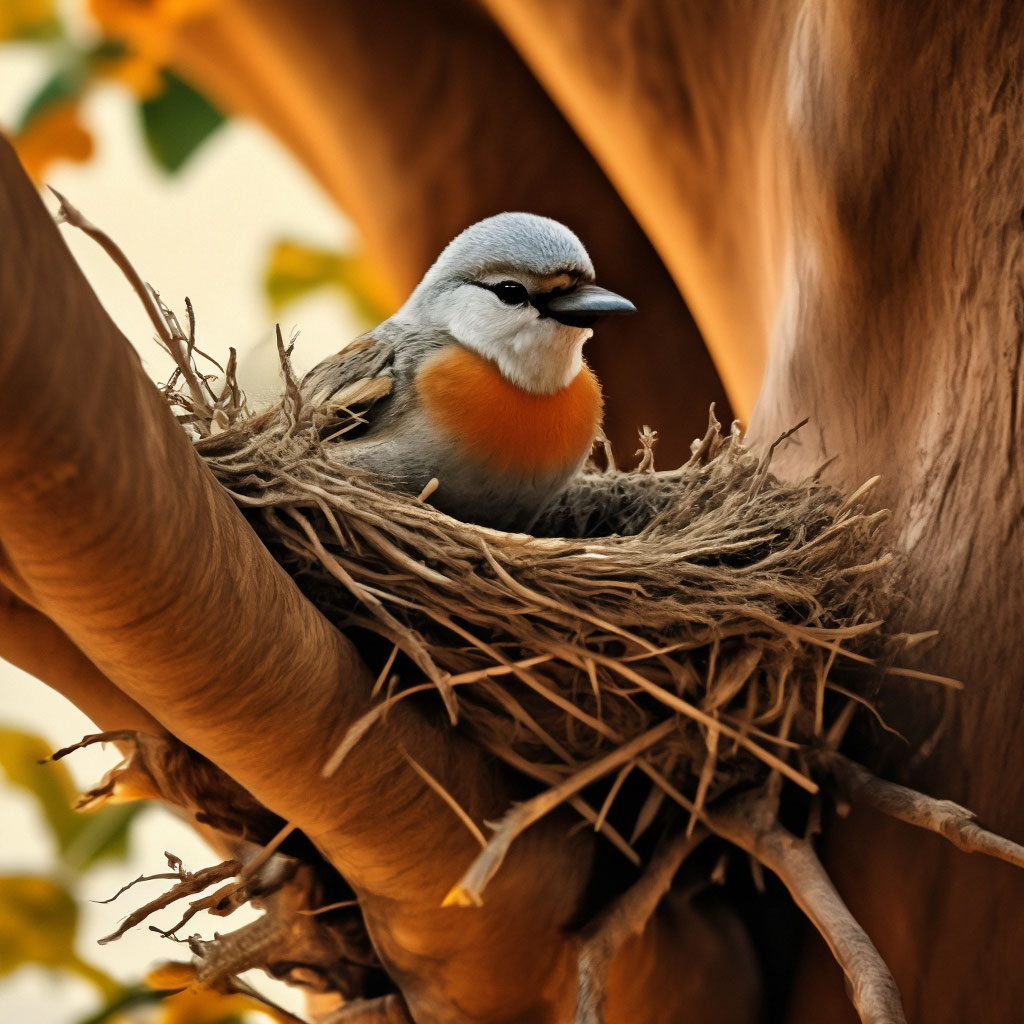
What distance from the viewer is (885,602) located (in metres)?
1.19

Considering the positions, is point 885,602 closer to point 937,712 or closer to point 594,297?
point 937,712

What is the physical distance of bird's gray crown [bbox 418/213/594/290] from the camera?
4.28ft

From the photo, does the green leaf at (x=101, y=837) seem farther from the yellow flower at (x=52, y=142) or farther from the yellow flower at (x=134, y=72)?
the yellow flower at (x=134, y=72)

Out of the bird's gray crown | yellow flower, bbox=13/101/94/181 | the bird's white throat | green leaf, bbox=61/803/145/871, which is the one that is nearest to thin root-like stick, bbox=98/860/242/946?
the bird's white throat

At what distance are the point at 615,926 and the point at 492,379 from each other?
1.86ft

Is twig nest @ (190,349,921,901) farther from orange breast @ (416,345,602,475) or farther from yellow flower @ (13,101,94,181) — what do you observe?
yellow flower @ (13,101,94,181)

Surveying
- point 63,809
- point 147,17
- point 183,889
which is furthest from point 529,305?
point 63,809

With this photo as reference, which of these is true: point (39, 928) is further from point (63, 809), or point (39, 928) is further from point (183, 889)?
point (183, 889)

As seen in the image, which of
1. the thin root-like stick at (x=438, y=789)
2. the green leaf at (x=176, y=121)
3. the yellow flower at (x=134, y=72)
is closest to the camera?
the thin root-like stick at (x=438, y=789)

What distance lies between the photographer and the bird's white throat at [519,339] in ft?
4.27

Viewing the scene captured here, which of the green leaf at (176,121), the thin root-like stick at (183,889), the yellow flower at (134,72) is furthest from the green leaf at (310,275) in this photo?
the thin root-like stick at (183,889)

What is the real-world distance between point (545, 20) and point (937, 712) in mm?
1157

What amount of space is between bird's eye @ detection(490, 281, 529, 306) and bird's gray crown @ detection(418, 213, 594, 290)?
0.05 feet

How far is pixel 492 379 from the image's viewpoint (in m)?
1.29
